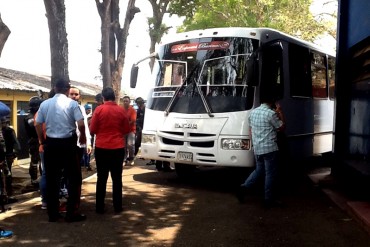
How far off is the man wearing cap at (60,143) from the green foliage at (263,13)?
16.0 metres

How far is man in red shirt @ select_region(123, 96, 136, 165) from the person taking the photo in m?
10.5

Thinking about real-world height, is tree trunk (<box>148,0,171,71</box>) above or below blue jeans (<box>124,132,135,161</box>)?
above

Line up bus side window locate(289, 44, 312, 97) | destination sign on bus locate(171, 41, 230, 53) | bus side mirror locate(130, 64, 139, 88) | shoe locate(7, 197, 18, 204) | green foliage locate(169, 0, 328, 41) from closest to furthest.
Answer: shoe locate(7, 197, 18, 204) < destination sign on bus locate(171, 41, 230, 53) < bus side window locate(289, 44, 312, 97) < bus side mirror locate(130, 64, 139, 88) < green foliage locate(169, 0, 328, 41)

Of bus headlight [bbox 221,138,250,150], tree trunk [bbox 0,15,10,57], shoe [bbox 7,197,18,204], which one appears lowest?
shoe [bbox 7,197,18,204]

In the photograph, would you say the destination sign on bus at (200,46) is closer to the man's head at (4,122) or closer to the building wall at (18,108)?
the man's head at (4,122)

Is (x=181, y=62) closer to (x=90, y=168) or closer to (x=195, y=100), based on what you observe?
(x=195, y=100)

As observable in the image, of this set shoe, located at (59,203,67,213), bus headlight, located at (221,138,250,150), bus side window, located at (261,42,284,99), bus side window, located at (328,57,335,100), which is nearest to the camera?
shoe, located at (59,203,67,213)

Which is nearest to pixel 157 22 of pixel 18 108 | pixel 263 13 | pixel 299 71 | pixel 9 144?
pixel 263 13

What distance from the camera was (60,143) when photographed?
541 cm

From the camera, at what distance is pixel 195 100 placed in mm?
7688

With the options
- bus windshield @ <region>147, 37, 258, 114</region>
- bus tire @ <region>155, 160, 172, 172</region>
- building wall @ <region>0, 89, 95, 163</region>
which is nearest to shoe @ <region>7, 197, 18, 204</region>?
bus windshield @ <region>147, 37, 258, 114</region>

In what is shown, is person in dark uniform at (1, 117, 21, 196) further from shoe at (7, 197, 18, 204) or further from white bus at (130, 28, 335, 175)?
white bus at (130, 28, 335, 175)

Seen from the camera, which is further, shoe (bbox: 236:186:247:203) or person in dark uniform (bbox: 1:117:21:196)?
person in dark uniform (bbox: 1:117:21:196)

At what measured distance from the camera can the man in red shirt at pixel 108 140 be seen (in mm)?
5918
